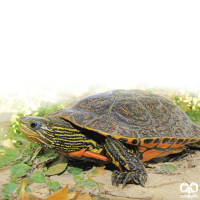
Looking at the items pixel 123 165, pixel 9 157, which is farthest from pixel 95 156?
pixel 9 157

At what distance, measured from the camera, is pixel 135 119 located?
175cm

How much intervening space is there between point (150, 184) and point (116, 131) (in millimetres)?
535

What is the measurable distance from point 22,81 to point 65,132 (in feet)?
6.67

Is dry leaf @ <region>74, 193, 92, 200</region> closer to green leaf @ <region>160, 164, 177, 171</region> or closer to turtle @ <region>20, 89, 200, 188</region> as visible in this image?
turtle @ <region>20, 89, 200, 188</region>

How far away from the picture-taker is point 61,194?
105 cm

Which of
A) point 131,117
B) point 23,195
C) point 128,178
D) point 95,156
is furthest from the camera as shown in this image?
point 131,117

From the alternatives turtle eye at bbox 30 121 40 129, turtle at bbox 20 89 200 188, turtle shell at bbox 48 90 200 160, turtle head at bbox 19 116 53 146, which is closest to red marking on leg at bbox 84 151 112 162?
turtle at bbox 20 89 200 188

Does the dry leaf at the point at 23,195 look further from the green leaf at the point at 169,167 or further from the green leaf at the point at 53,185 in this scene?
the green leaf at the point at 169,167

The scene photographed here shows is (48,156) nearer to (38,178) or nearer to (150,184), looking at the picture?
(38,178)

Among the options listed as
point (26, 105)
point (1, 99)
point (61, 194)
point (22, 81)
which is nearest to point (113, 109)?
point (61, 194)

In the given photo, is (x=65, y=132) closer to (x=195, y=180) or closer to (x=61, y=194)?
(x=61, y=194)

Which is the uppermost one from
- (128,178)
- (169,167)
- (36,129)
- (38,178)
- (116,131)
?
(36,129)

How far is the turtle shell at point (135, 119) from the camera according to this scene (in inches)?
63.3

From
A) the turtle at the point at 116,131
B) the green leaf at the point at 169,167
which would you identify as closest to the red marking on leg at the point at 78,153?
the turtle at the point at 116,131
